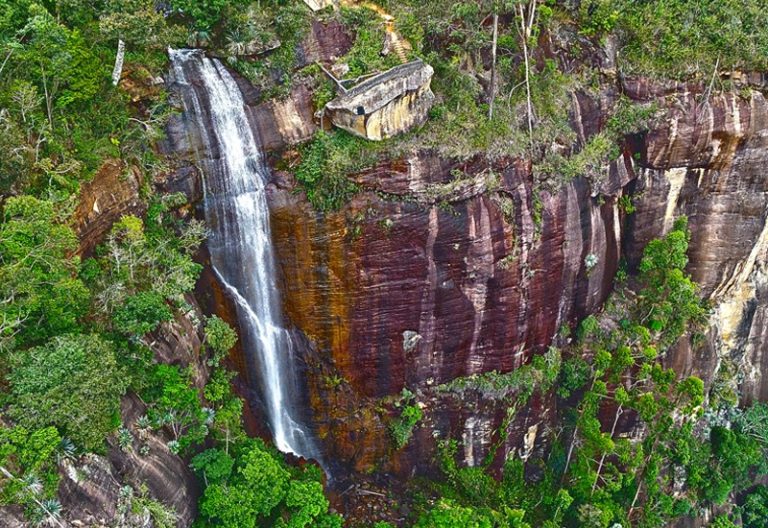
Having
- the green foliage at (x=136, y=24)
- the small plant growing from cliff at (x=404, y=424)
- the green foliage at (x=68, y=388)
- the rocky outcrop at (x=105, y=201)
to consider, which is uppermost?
the green foliage at (x=136, y=24)

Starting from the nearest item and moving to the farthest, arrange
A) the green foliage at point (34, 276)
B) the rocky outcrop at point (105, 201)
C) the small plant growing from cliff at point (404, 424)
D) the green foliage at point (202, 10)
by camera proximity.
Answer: the green foliage at point (34, 276) < the rocky outcrop at point (105, 201) < the green foliage at point (202, 10) < the small plant growing from cliff at point (404, 424)

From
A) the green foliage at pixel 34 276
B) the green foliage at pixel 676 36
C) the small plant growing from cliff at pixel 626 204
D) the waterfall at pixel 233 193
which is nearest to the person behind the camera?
the green foliage at pixel 34 276

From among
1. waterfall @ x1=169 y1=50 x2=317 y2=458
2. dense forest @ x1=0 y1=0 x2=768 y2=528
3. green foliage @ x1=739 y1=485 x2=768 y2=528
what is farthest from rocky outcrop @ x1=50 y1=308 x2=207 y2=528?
green foliage @ x1=739 y1=485 x2=768 y2=528

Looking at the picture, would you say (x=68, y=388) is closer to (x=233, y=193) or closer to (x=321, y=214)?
(x=233, y=193)

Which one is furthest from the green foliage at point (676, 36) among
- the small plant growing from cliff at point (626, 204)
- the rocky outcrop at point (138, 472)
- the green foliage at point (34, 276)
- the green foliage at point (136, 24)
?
the green foliage at point (34, 276)

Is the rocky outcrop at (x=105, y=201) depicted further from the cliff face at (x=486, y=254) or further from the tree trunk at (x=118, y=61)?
the cliff face at (x=486, y=254)

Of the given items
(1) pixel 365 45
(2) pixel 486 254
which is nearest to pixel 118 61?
(1) pixel 365 45

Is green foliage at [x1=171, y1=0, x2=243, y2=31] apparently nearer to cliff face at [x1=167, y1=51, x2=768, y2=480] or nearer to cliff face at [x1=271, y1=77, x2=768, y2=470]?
cliff face at [x1=167, y1=51, x2=768, y2=480]
